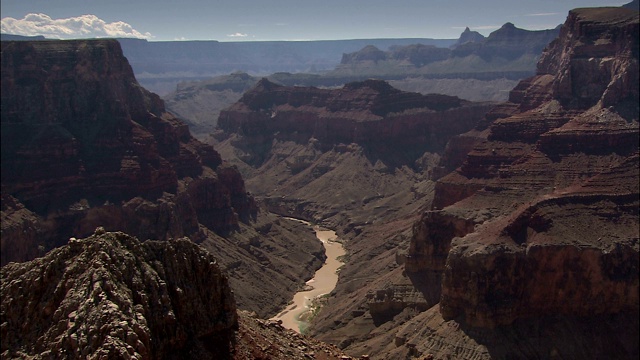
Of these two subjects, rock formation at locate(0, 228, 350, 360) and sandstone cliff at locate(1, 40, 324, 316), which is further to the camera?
sandstone cliff at locate(1, 40, 324, 316)

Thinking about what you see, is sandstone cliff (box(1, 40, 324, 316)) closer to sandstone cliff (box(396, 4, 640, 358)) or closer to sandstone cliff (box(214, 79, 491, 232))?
sandstone cliff (box(396, 4, 640, 358))

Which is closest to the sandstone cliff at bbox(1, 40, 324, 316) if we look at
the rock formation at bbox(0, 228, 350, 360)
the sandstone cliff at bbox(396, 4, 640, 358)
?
the sandstone cliff at bbox(396, 4, 640, 358)

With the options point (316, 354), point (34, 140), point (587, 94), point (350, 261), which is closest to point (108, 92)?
point (34, 140)

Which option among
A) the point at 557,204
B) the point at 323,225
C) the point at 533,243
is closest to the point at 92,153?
the point at 323,225

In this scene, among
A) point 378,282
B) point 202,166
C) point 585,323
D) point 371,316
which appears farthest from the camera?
point 202,166

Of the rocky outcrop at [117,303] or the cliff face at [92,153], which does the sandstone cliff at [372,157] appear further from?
the rocky outcrop at [117,303]

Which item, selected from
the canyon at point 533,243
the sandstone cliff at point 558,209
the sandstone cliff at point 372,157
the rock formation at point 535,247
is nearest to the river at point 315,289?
the canyon at point 533,243

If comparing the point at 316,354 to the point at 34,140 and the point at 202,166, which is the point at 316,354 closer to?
the point at 34,140
